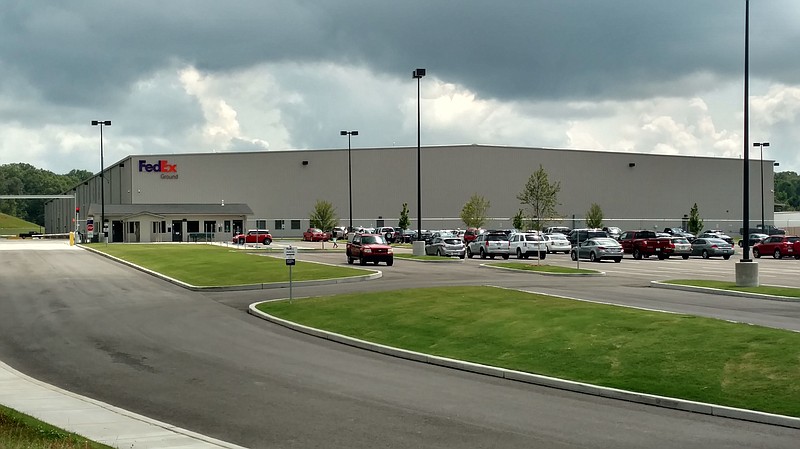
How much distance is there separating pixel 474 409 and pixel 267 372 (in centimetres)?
419

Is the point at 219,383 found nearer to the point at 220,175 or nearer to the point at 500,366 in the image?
the point at 500,366

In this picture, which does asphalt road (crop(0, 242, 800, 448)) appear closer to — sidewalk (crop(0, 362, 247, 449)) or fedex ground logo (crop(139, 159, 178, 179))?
sidewalk (crop(0, 362, 247, 449))

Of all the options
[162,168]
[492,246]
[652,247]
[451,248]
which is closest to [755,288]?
[492,246]

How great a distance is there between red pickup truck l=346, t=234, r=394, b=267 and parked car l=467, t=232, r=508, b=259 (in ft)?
34.8

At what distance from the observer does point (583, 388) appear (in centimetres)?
1186

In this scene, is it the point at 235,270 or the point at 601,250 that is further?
the point at 601,250

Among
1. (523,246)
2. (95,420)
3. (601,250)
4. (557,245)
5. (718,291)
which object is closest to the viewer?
(95,420)

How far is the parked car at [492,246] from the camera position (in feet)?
168

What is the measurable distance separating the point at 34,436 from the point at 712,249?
176 feet

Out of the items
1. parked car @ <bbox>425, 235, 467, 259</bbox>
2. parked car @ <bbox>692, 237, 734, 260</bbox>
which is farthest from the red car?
parked car @ <bbox>692, 237, 734, 260</bbox>

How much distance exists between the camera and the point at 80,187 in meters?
148

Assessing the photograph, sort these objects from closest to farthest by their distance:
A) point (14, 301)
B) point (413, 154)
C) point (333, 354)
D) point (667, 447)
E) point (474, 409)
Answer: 1. point (667, 447)
2. point (474, 409)
3. point (333, 354)
4. point (14, 301)
5. point (413, 154)

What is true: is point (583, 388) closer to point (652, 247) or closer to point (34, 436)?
point (34, 436)

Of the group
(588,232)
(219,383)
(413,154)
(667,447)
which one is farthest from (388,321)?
(413,154)
